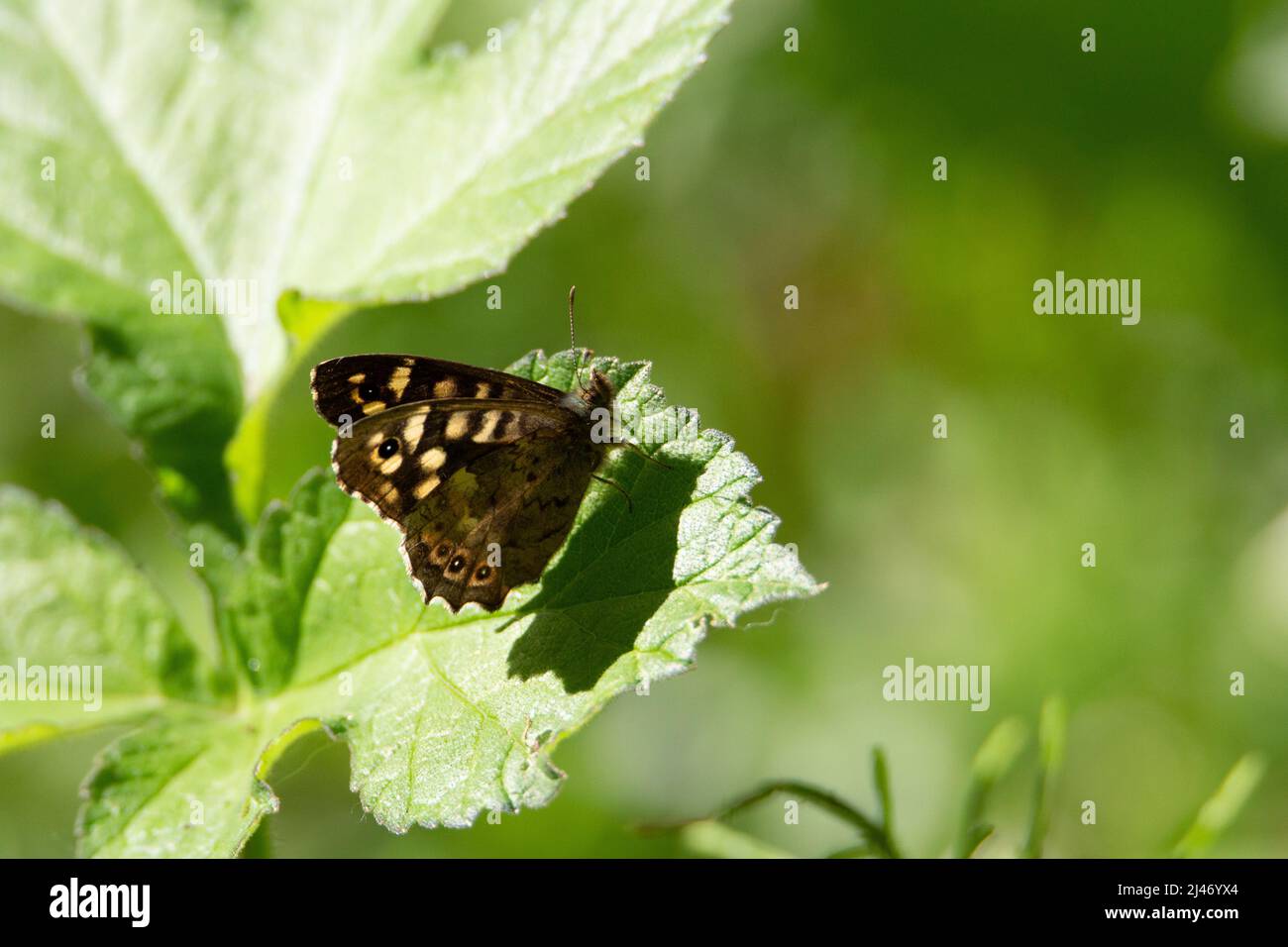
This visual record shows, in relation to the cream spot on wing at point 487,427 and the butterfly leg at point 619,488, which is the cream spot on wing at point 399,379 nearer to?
the cream spot on wing at point 487,427

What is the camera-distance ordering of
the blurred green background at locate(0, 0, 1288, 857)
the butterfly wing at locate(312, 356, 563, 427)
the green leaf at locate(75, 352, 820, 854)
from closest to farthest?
the green leaf at locate(75, 352, 820, 854) → the butterfly wing at locate(312, 356, 563, 427) → the blurred green background at locate(0, 0, 1288, 857)

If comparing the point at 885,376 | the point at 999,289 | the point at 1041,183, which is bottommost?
the point at 885,376

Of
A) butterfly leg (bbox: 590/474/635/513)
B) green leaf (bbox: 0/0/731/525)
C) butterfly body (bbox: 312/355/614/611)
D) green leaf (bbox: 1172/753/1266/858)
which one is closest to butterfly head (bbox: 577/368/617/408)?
butterfly body (bbox: 312/355/614/611)

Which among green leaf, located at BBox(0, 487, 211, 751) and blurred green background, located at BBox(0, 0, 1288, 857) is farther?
blurred green background, located at BBox(0, 0, 1288, 857)

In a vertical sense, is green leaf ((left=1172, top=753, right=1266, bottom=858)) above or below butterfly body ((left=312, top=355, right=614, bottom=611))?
below

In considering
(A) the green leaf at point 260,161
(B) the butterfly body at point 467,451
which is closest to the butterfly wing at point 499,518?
(B) the butterfly body at point 467,451

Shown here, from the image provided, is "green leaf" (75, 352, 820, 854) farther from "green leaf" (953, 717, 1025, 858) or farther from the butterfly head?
"green leaf" (953, 717, 1025, 858)

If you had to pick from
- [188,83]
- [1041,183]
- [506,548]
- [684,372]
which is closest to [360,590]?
[506,548]

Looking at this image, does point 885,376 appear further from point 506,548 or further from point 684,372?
point 506,548
